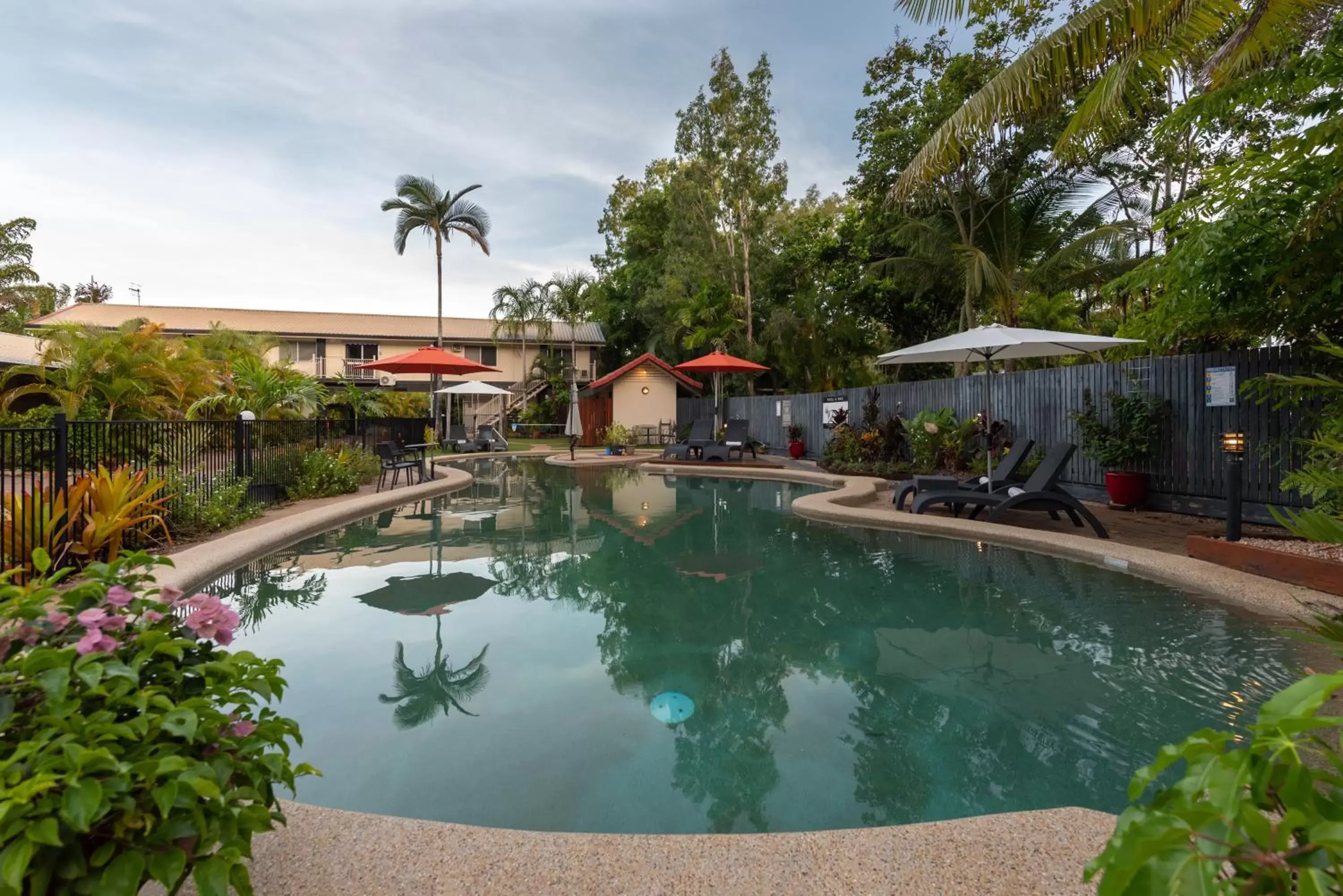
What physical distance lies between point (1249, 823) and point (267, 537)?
8.14 meters

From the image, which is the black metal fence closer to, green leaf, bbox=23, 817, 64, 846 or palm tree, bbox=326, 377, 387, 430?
palm tree, bbox=326, 377, 387, 430

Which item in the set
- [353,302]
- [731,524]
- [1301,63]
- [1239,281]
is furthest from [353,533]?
[353,302]

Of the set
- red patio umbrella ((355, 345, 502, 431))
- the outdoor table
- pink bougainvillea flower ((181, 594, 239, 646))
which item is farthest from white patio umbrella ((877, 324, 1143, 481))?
red patio umbrella ((355, 345, 502, 431))

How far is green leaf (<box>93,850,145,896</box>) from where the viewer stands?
4.09 ft

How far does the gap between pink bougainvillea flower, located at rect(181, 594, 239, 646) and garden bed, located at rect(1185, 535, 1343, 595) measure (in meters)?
6.59

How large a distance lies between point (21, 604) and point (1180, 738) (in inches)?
174

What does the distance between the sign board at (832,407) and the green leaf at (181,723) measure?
1628 centimetres

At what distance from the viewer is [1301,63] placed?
5.80m

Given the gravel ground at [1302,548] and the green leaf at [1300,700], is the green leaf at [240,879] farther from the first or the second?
the gravel ground at [1302,548]

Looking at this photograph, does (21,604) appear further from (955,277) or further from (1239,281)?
(955,277)

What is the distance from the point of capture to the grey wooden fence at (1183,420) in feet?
24.0

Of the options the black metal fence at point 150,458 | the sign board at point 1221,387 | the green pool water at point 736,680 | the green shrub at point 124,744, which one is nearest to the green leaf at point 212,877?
the green shrub at point 124,744

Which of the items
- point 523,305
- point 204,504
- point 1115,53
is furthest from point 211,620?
point 523,305

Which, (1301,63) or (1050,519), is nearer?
(1301,63)
